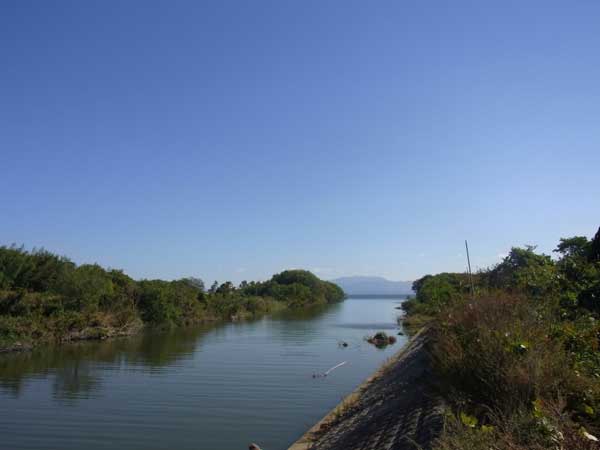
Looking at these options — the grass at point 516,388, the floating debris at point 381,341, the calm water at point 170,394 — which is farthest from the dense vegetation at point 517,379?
the floating debris at point 381,341

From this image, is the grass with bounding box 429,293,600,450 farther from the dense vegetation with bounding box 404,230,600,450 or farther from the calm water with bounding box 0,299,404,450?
the calm water with bounding box 0,299,404,450

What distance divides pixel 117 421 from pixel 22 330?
27021mm

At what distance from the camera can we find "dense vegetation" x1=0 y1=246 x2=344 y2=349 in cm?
4141

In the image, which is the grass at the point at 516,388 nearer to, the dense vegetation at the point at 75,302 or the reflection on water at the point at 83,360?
the reflection on water at the point at 83,360

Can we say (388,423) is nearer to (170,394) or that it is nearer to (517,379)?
(517,379)

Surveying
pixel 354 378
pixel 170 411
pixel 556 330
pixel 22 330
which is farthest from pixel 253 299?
pixel 556 330

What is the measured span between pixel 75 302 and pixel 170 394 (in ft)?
101

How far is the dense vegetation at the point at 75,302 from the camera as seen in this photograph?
41.4 metres

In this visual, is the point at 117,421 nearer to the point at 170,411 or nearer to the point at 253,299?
the point at 170,411

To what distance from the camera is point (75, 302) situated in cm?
4809

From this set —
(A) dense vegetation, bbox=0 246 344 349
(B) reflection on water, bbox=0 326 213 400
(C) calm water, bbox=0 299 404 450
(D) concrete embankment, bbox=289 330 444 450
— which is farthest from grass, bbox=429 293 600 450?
(A) dense vegetation, bbox=0 246 344 349

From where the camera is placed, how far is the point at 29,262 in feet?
166

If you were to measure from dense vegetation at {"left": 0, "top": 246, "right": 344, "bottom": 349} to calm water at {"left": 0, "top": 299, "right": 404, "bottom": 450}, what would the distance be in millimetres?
3848

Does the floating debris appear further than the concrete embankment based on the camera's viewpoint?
Yes
